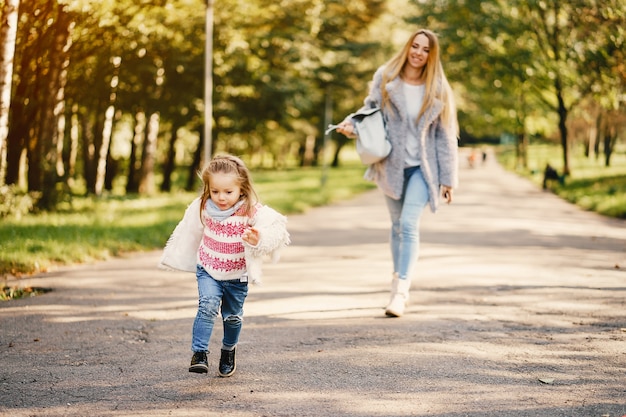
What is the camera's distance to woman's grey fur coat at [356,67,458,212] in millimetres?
5816

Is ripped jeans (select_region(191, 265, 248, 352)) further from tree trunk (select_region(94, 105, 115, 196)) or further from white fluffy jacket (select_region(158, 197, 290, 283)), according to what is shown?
tree trunk (select_region(94, 105, 115, 196))

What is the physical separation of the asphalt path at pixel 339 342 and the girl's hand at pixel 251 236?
0.76m

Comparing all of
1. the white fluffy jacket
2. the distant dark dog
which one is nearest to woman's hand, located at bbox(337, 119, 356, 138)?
the white fluffy jacket

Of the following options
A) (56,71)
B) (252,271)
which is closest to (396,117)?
(252,271)

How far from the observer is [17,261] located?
7.65 metres

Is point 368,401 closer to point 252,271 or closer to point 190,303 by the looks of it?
point 252,271

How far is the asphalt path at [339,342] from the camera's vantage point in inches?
142

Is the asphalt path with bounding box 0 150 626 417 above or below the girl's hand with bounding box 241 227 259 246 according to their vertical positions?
below

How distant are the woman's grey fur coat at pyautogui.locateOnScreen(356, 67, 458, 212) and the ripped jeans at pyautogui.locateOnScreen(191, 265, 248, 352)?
7.25ft

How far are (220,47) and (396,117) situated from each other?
14.4 meters

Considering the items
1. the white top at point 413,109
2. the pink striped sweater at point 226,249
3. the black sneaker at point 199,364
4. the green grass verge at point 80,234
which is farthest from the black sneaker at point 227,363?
the green grass verge at point 80,234

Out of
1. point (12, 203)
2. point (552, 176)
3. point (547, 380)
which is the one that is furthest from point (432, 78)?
point (552, 176)

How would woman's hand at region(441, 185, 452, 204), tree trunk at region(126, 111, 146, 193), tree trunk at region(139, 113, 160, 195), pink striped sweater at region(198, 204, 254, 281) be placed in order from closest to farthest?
pink striped sweater at region(198, 204, 254, 281)
woman's hand at region(441, 185, 452, 204)
tree trunk at region(139, 113, 160, 195)
tree trunk at region(126, 111, 146, 193)

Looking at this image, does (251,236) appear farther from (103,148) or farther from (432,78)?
(103,148)
